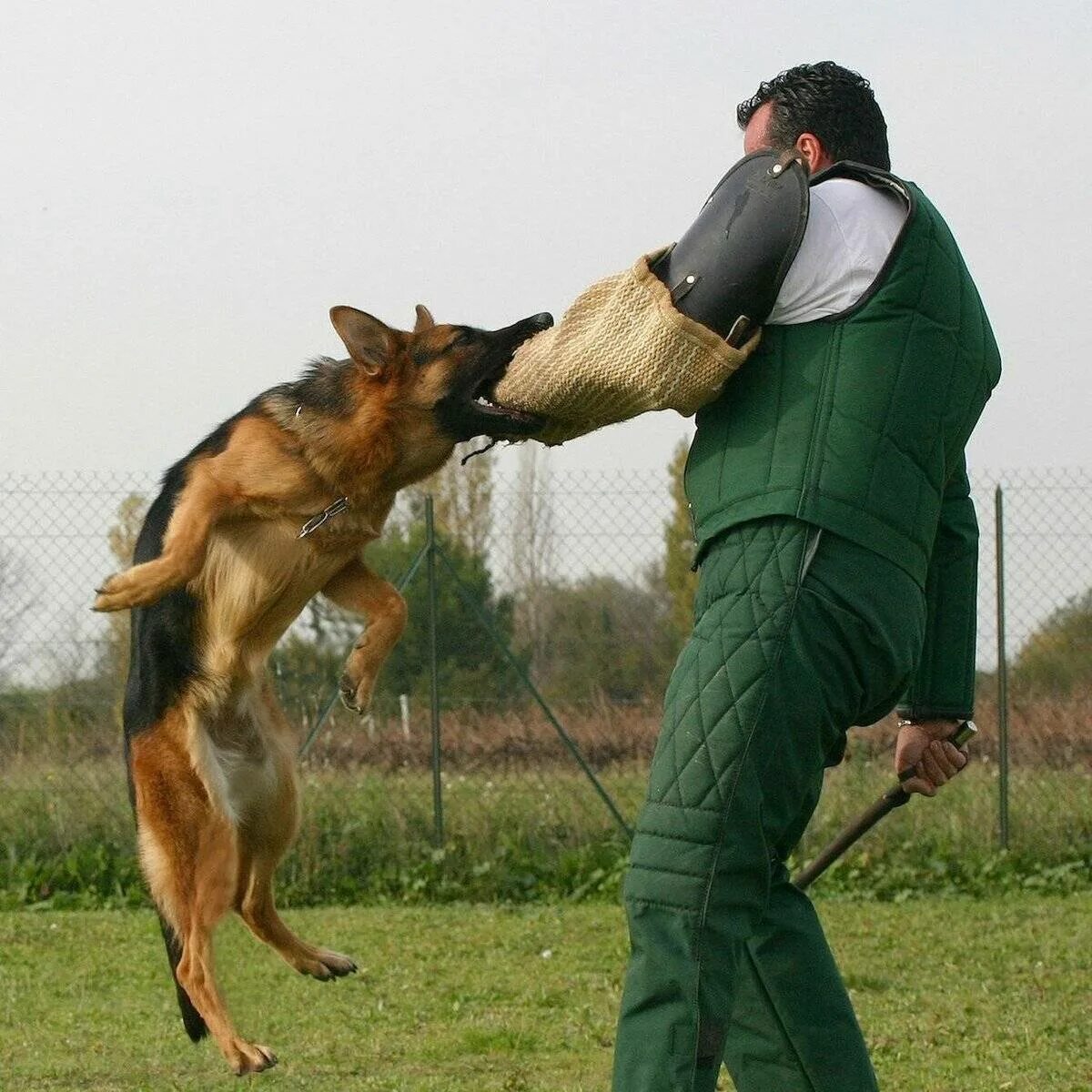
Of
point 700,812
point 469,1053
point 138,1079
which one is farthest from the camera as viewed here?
point 469,1053

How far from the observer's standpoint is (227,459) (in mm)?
3852

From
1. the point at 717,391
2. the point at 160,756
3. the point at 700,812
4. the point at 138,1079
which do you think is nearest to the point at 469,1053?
the point at 138,1079

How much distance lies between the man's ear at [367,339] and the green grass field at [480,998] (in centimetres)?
163

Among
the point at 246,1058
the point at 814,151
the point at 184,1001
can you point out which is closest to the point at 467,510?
the point at 184,1001

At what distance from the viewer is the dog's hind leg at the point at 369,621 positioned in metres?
3.79

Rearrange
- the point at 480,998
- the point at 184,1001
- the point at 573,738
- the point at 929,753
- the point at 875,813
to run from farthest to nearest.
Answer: the point at 573,738 → the point at 480,998 → the point at 184,1001 → the point at 875,813 → the point at 929,753

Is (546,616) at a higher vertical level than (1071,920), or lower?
Result: higher

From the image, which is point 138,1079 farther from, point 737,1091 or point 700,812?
point 700,812

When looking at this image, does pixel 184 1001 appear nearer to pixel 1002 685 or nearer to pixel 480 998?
pixel 480 998

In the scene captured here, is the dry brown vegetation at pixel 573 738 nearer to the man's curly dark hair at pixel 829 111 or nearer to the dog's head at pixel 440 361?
the dog's head at pixel 440 361

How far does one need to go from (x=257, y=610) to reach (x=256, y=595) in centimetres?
4

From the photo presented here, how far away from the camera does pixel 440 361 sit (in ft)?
13.4

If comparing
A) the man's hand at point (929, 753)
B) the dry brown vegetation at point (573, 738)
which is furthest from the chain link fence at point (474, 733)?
the man's hand at point (929, 753)

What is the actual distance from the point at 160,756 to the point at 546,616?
17.0ft
